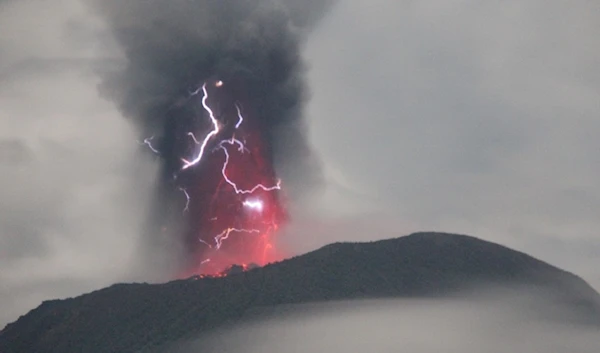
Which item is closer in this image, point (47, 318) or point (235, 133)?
point (47, 318)

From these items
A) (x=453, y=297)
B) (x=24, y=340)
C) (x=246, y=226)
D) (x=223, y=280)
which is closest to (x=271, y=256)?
(x=246, y=226)

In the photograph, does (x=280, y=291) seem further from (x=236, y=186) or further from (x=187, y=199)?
(x=187, y=199)

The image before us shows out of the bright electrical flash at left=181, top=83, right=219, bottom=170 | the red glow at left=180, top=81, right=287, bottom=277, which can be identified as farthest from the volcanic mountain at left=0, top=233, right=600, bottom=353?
the bright electrical flash at left=181, top=83, right=219, bottom=170

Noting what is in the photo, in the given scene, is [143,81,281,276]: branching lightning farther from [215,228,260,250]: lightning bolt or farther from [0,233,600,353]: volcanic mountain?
[0,233,600,353]: volcanic mountain

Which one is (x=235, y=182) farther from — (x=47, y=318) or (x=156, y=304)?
(x=47, y=318)

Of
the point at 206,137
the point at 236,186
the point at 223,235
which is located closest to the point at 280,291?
the point at 223,235

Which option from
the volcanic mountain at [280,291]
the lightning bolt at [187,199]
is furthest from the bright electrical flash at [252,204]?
the volcanic mountain at [280,291]
